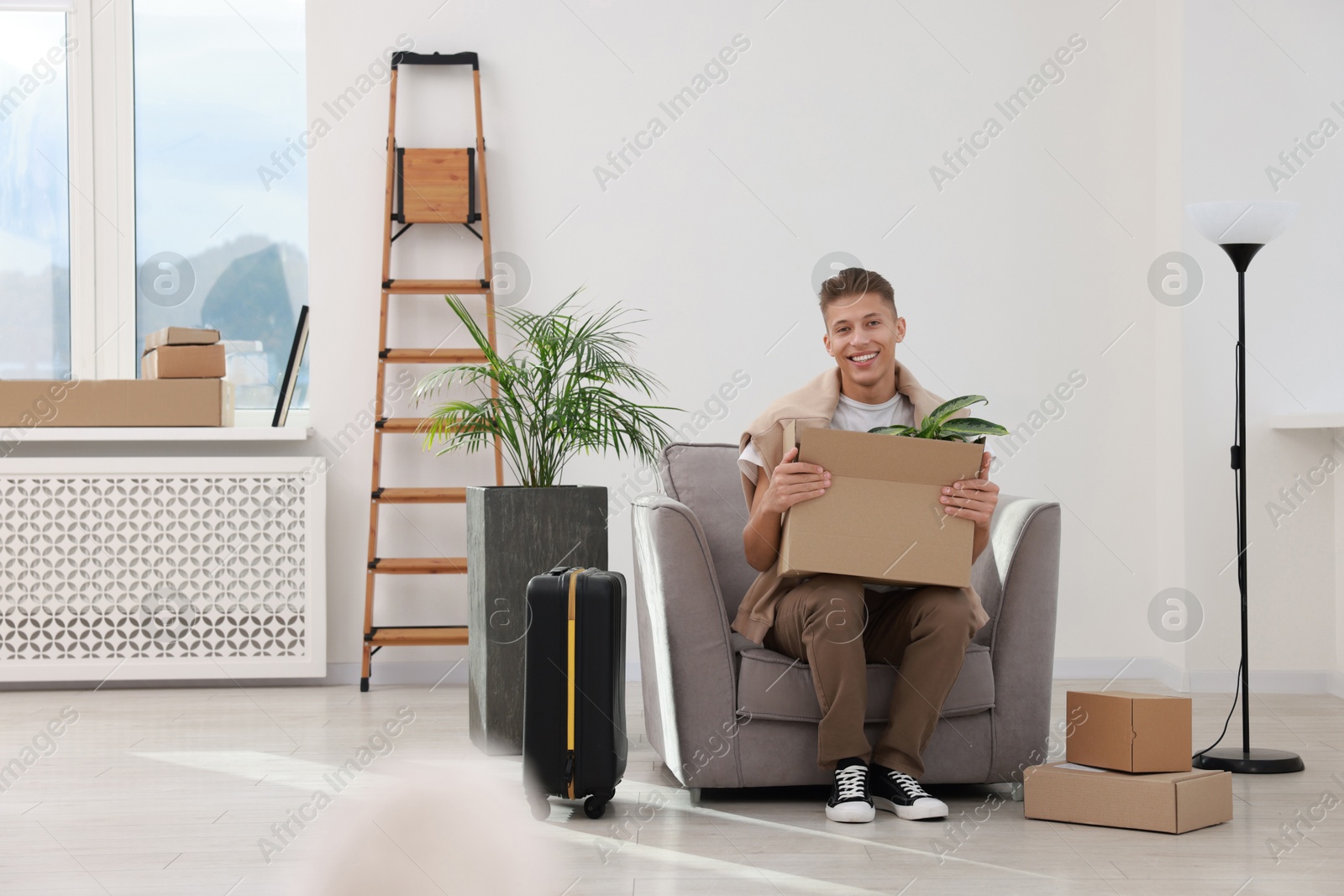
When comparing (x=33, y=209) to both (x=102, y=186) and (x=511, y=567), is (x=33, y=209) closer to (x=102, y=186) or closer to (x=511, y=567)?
(x=102, y=186)

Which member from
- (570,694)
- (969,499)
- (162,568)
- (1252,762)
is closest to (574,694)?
(570,694)

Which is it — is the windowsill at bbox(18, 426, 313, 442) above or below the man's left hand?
above

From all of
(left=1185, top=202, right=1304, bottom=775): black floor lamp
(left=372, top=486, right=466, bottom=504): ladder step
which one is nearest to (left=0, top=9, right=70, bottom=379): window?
(left=372, top=486, right=466, bottom=504): ladder step

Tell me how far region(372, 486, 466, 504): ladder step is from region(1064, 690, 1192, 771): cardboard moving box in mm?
2158

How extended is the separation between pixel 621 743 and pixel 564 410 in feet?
3.13

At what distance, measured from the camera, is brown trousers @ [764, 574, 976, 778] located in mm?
2268

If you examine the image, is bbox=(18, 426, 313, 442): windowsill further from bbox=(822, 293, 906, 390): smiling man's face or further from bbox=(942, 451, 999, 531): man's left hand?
bbox=(942, 451, 999, 531): man's left hand

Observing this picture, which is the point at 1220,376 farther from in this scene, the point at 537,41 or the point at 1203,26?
the point at 537,41

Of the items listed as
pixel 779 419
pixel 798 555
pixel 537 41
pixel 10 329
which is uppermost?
pixel 537 41

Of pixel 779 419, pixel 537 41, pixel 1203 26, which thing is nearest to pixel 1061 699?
pixel 779 419

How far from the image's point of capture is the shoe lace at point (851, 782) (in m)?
2.23

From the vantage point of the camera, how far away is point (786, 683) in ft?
7.69

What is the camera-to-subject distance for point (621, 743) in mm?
2332

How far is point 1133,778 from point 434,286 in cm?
259
